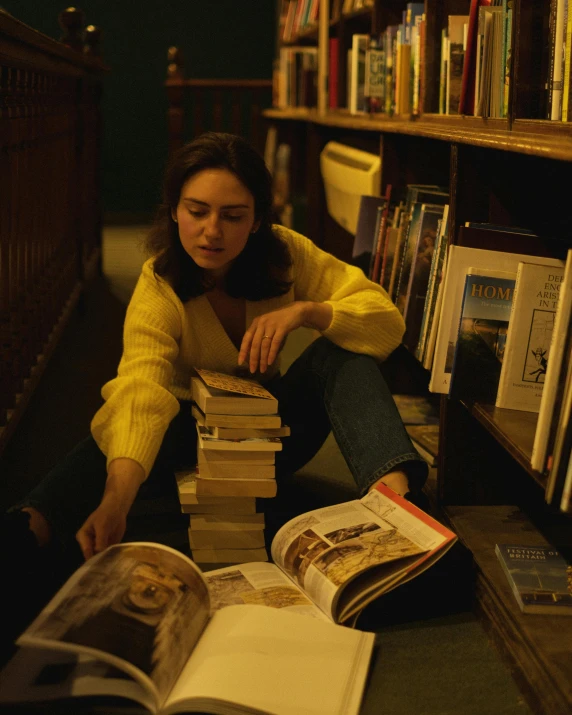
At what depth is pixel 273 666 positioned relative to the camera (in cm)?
106

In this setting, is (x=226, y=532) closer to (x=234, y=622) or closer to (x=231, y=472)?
(x=231, y=472)

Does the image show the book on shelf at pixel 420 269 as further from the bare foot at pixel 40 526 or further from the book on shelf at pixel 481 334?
the bare foot at pixel 40 526

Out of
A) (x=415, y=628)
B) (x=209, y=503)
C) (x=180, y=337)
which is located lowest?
(x=415, y=628)

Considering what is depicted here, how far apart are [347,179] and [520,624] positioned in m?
1.92

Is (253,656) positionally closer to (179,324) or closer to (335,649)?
(335,649)

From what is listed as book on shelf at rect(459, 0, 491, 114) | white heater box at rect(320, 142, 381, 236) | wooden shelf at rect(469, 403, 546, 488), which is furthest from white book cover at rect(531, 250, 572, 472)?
white heater box at rect(320, 142, 381, 236)

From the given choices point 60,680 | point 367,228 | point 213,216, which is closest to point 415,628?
point 60,680

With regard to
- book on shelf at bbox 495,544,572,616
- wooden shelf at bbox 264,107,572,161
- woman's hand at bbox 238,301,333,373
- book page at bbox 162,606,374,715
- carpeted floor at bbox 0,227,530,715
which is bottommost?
carpeted floor at bbox 0,227,530,715

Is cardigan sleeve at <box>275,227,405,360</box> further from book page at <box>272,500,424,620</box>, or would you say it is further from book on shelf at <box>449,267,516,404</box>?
book page at <box>272,500,424,620</box>

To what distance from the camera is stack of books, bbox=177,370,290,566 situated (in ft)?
4.70

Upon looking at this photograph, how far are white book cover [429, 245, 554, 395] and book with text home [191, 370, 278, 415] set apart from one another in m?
0.28

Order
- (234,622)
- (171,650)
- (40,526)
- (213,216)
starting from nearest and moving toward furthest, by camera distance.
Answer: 1. (171,650)
2. (234,622)
3. (40,526)
4. (213,216)

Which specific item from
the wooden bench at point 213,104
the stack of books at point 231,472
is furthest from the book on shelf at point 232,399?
the wooden bench at point 213,104

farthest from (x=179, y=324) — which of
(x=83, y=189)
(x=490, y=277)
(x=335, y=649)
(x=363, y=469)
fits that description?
(x=83, y=189)
